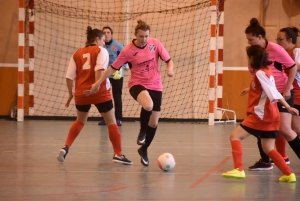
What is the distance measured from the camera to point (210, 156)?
275 inches

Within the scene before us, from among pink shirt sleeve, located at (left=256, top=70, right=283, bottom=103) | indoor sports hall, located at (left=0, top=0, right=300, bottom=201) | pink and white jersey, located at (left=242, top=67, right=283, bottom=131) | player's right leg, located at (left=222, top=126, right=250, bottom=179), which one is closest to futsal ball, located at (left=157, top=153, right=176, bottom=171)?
player's right leg, located at (left=222, top=126, right=250, bottom=179)

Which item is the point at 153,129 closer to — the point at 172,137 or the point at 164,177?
the point at 164,177

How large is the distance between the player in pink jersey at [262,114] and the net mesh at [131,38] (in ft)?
22.5

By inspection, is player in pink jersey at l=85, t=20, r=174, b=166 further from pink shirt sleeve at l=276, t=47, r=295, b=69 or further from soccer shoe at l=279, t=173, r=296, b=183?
soccer shoe at l=279, t=173, r=296, b=183

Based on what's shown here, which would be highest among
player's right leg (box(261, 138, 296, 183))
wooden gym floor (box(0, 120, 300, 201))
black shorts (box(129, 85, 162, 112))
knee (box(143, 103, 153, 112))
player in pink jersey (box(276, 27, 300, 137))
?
player in pink jersey (box(276, 27, 300, 137))

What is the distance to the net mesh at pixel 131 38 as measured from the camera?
12.2m

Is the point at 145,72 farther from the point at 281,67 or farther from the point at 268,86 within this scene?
the point at 268,86

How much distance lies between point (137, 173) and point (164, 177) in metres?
0.34

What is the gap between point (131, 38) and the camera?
40.0ft

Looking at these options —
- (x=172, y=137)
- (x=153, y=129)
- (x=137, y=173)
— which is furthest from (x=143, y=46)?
(x=172, y=137)

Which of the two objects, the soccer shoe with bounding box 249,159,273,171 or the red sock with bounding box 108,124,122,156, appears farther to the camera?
the red sock with bounding box 108,124,122,156

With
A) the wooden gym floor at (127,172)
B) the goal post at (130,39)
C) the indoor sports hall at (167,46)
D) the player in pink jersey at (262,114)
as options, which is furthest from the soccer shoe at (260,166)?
the goal post at (130,39)

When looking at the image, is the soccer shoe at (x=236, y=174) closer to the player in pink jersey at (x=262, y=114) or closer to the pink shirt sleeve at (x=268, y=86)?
the player in pink jersey at (x=262, y=114)

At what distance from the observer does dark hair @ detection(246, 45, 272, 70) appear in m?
5.19
